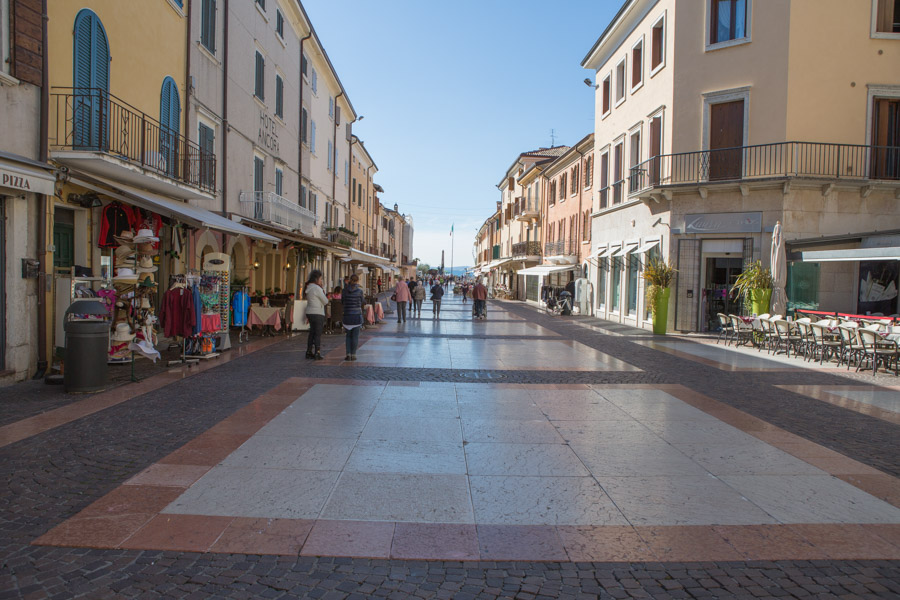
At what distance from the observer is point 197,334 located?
1071 cm

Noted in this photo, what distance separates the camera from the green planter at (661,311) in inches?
727

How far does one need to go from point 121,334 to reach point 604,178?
2152cm

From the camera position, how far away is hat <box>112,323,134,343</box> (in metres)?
9.39

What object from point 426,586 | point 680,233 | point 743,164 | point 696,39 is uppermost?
point 696,39

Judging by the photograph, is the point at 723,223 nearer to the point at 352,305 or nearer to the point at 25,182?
the point at 352,305

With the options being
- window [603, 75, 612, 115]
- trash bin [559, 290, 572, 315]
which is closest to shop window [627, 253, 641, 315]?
trash bin [559, 290, 572, 315]

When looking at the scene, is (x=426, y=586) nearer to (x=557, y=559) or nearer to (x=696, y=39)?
(x=557, y=559)

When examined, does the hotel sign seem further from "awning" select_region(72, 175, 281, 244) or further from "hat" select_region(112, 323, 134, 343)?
"hat" select_region(112, 323, 134, 343)

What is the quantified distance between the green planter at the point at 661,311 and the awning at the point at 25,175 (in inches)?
Result: 626

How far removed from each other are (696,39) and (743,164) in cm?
429

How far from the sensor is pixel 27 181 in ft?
25.6

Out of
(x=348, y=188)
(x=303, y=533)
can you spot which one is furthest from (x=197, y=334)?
(x=348, y=188)

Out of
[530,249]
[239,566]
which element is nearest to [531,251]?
[530,249]

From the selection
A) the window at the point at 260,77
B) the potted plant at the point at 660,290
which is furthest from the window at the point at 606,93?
the window at the point at 260,77
